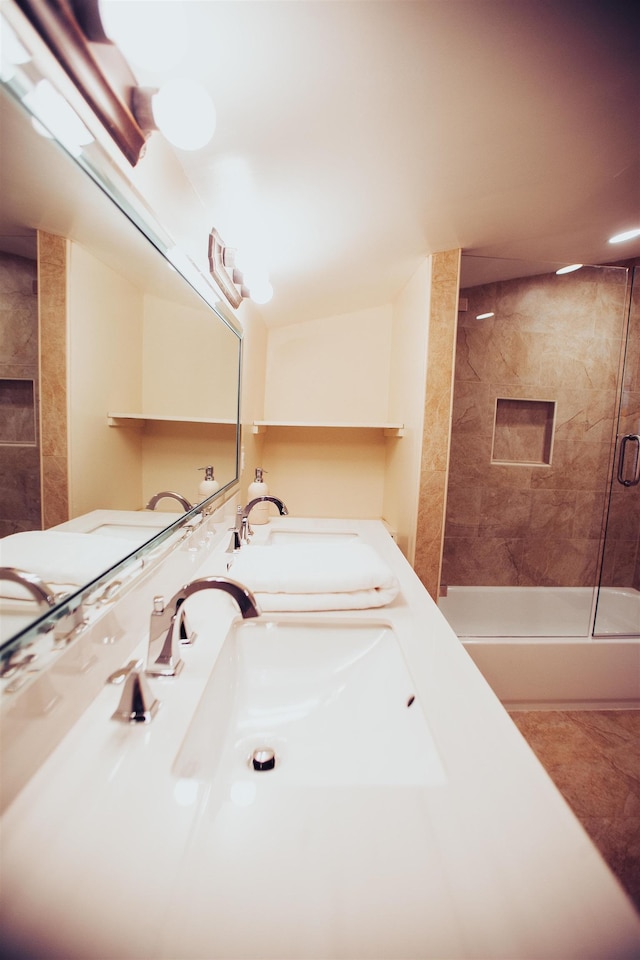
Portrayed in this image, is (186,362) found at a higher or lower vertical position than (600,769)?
higher

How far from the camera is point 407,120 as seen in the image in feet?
3.04

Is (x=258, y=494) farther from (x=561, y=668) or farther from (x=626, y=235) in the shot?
(x=626, y=235)

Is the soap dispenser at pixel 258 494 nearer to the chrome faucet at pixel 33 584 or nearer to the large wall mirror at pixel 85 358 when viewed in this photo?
the large wall mirror at pixel 85 358

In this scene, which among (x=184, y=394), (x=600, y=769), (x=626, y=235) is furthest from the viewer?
(x=626, y=235)

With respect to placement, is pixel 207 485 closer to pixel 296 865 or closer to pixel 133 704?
pixel 133 704

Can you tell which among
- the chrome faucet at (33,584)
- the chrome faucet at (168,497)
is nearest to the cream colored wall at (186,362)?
the chrome faucet at (168,497)

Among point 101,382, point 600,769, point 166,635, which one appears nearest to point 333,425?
point 101,382

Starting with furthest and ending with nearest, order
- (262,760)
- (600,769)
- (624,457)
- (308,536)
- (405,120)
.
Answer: (624,457), (308,536), (600,769), (405,120), (262,760)

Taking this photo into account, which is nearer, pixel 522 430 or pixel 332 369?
pixel 332 369

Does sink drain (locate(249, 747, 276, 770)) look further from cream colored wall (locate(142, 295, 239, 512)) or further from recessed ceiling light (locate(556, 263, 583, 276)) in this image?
recessed ceiling light (locate(556, 263, 583, 276))

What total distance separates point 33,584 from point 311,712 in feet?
1.73

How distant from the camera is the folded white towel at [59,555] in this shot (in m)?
0.49

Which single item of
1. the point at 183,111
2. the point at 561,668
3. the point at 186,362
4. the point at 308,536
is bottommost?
the point at 561,668

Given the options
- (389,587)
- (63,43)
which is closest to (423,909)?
(389,587)
